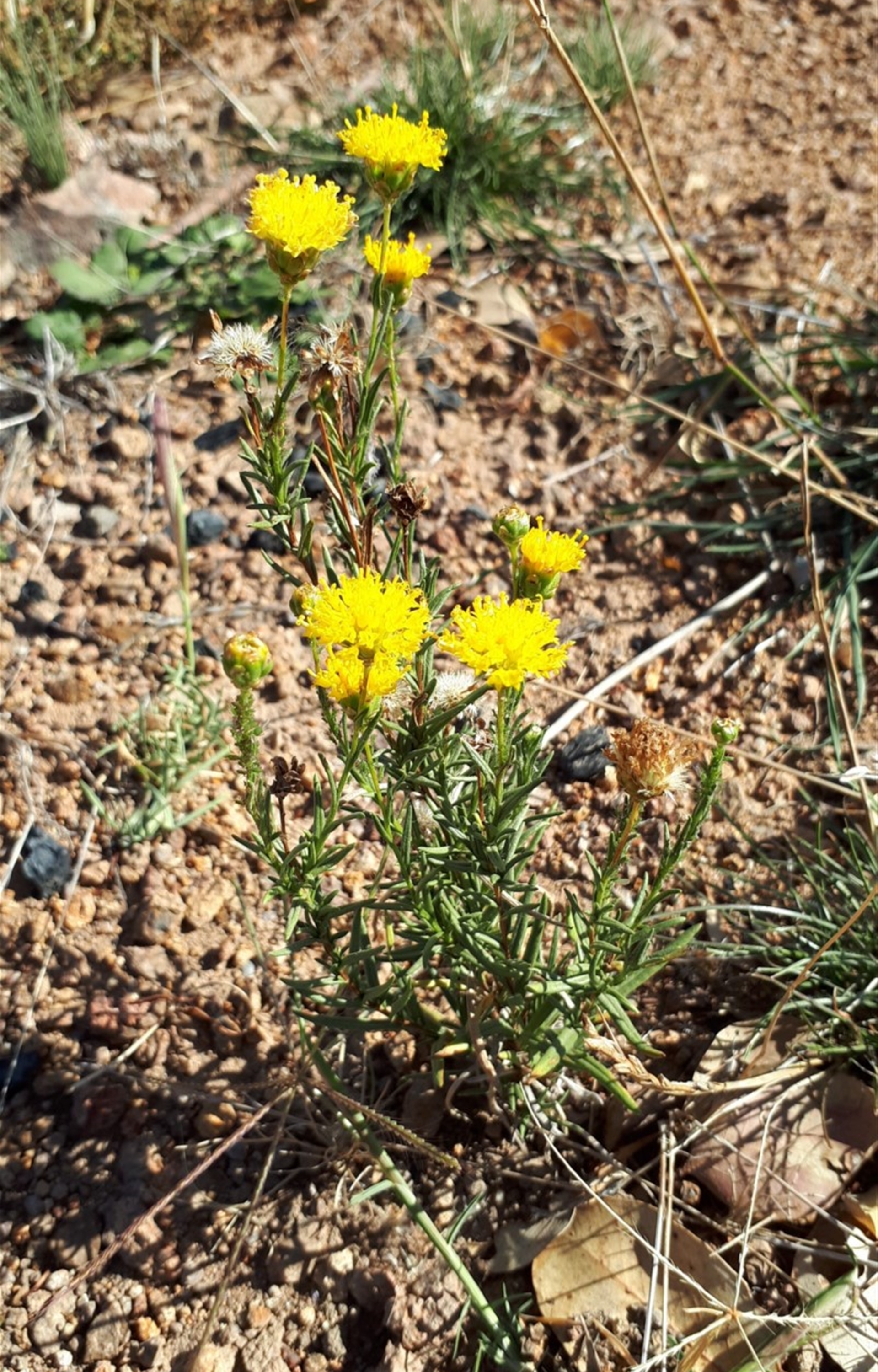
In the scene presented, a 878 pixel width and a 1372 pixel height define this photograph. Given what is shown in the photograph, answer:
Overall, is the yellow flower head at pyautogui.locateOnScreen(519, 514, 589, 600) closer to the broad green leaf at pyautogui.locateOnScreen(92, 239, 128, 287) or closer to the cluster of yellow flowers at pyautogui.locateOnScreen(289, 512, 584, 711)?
the cluster of yellow flowers at pyautogui.locateOnScreen(289, 512, 584, 711)

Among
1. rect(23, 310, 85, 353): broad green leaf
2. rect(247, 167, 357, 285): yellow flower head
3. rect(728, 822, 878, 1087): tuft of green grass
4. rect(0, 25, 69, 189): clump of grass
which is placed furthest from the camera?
rect(0, 25, 69, 189): clump of grass

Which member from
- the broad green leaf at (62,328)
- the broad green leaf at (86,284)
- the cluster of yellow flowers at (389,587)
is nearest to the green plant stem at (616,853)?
the cluster of yellow flowers at (389,587)

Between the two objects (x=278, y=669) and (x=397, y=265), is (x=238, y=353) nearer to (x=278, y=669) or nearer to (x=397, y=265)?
(x=397, y=265)

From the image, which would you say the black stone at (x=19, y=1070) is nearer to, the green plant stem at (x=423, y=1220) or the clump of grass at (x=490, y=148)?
the green plant stem at (x=423, y=1220)

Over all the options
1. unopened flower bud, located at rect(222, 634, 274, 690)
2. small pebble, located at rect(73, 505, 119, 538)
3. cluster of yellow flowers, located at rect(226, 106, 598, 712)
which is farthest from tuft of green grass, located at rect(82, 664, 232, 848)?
cluster of yellow flowers, located at rect(226, 106, 598, 712)

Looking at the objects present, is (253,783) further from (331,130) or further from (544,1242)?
(331,130)
